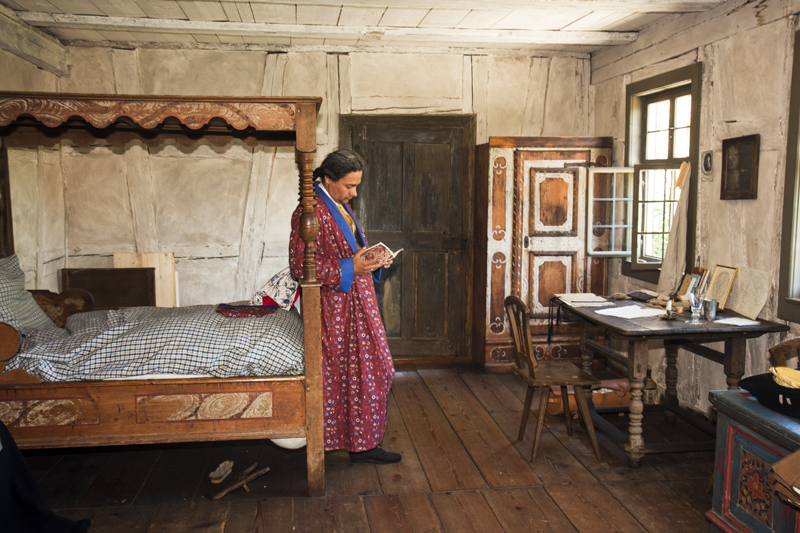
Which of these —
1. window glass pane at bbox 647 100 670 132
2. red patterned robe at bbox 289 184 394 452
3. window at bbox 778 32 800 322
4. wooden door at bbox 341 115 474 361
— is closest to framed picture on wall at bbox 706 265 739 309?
window at bbox 778 32 800 322

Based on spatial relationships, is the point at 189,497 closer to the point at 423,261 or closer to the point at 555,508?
the point at 555,508

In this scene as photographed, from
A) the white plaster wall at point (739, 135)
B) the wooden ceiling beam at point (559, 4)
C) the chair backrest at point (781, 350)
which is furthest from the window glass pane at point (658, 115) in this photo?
the chair backrest at point (781, 350)

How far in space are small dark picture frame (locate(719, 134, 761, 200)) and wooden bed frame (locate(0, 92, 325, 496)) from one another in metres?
2.76

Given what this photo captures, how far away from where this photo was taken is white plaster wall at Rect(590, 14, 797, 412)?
11.5 feet

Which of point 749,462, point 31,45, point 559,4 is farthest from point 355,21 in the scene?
point 749,462

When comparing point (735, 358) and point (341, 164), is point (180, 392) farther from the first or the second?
point (735, 358)

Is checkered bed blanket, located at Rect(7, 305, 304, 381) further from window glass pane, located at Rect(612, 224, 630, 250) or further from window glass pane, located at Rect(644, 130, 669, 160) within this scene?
window glass pane, located at Rect(644, 130, 669, 160)

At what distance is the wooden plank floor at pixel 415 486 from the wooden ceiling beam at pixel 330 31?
10.4 feet

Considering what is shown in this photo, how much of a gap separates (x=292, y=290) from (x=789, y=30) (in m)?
3.34

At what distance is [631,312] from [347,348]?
1.89 meters

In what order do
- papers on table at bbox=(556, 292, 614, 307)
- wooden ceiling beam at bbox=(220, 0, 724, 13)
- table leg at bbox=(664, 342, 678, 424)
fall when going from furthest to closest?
table leg at bbox=(664, 342, 678, 424) → papers on table at bbox=(556, 292, 614, 307) → wooden ceiling beam at bbox=(220, 0, 724, 13)

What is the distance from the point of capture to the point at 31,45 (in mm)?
4566

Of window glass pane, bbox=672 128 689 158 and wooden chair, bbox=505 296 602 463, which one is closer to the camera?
wooden chair, bbox=505 296 602 463

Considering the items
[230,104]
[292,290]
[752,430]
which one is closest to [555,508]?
[752,430]
